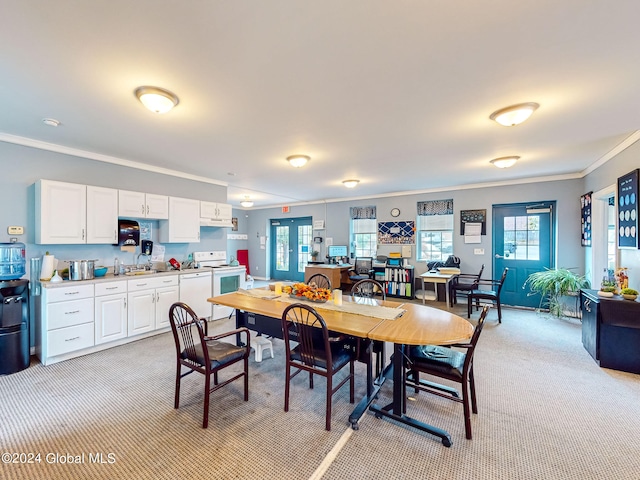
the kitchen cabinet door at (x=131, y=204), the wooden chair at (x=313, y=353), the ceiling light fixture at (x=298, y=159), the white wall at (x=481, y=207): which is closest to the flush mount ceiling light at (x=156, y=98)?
the ceiling light fixture at (x=298, y=159)

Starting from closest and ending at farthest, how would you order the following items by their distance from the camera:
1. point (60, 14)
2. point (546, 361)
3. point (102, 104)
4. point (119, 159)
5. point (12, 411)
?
point (60, 14), point (12, 411), point (102, 104), point (546, 361), point (119, 159)

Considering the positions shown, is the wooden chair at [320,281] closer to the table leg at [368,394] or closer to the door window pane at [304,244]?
the table leg at [368,394]

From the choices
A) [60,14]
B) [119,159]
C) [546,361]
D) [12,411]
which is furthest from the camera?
[119,159]

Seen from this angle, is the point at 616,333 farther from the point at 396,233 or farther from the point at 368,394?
the point at 396,233

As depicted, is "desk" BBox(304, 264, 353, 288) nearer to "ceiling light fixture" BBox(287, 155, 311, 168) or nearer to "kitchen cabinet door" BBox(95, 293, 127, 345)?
"ceiling light fixture" BBox(287, 155, 311, 168)

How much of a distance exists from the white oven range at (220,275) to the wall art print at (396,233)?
351cm

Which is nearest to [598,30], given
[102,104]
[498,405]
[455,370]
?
[455,370]

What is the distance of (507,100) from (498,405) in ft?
8.38

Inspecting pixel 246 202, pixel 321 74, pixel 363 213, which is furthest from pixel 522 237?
pixel 246 202

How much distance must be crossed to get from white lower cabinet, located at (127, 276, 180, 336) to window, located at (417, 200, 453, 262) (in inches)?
203

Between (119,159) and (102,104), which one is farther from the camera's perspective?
(119,159)

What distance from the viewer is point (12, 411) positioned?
89.1 inches

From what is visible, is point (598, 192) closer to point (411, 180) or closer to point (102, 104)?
point (411, 180)

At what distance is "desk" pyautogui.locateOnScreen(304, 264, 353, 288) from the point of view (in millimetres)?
6645
